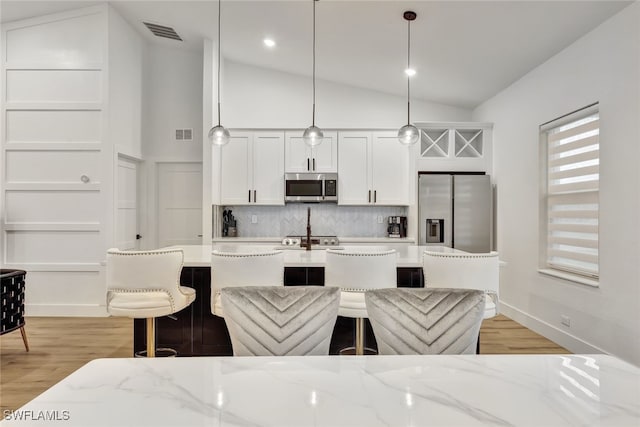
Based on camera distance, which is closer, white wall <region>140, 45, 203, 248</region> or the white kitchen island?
the white kitchen island

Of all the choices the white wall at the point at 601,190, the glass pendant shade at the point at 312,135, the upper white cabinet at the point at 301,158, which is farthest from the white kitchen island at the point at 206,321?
the upper white cabinet at the point at 301,158

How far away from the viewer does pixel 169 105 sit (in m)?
5.57

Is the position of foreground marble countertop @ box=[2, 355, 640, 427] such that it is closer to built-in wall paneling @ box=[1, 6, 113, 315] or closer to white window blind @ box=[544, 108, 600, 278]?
white window blind @ box=[544, 108, 600, 278]

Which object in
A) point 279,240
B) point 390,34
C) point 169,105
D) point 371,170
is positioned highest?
point 390,34

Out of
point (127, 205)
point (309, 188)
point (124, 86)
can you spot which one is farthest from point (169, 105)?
point (309, 188)

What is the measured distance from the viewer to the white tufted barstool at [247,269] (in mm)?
2357

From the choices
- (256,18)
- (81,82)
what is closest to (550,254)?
(256,18)

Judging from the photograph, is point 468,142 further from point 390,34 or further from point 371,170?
point 390,34

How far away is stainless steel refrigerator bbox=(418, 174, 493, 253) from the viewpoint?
496cm

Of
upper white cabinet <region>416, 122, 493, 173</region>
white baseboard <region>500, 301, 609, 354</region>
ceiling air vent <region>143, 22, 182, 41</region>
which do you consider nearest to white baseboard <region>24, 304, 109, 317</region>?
ceiling air vent <region>143, 22, 182, 41</region>

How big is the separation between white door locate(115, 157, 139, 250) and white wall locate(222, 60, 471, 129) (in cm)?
146

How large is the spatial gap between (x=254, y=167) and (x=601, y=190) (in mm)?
3900

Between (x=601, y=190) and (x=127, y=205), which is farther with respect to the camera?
(x=127, y=205)

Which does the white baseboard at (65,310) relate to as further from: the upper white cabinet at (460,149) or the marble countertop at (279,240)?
the upper white cabinet at (460,149)
